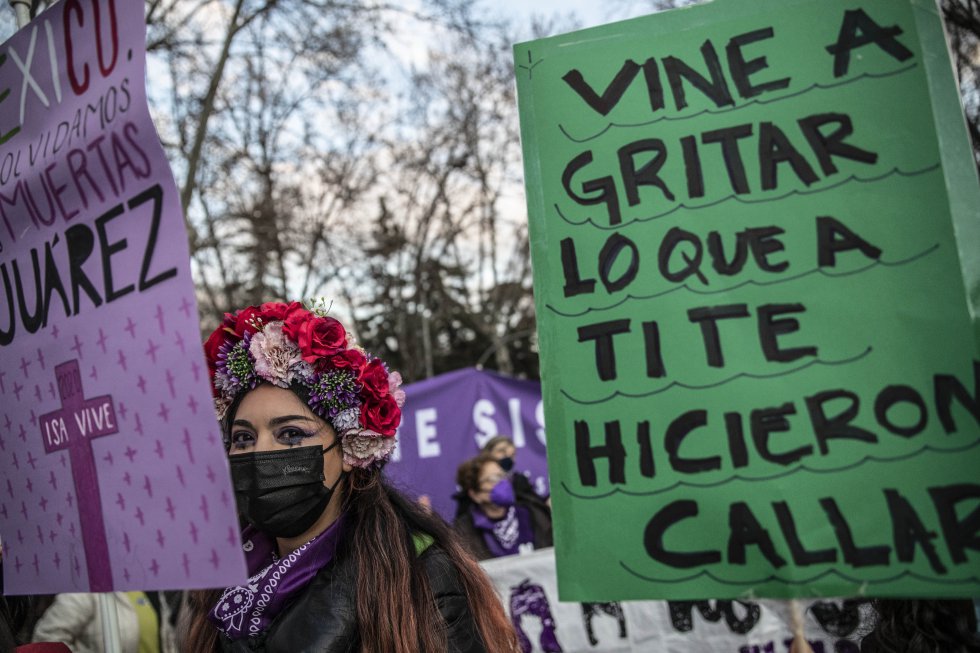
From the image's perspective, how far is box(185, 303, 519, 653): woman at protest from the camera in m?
2.04

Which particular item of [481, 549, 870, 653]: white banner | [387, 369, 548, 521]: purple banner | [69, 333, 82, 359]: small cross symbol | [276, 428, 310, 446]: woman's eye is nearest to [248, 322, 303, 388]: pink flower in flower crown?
[276, 428, 310, 446]: woman's eye

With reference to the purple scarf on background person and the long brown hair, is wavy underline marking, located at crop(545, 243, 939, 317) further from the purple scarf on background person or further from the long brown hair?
the purple scarf on background person

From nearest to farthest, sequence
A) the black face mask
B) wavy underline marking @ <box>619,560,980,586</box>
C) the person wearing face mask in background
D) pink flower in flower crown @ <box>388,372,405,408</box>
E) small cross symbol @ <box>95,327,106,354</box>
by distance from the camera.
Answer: wavy underline marking @ <box>619,560,980,586</box>
small cross symbol @ <box>95,327,106,354</box>
the black face mask
pink flower in flower crown @ <box>388,372,405,408</box>
the person wearing face mask in background

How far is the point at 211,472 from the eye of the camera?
4.53 ft

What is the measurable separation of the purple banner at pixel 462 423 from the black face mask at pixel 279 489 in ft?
19.4

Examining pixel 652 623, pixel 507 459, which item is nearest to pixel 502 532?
pixel 507 459

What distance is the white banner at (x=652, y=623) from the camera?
3.88 metres

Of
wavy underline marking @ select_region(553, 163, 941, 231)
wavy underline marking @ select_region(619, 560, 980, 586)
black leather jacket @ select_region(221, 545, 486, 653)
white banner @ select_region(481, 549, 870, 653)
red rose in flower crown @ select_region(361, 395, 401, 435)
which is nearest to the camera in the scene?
wavy underline marking @ select_region(619, 560, 980, 586)

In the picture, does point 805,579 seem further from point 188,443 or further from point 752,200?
point 188,443

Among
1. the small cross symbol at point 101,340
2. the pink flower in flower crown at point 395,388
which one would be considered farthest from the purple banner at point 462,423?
the small cross symbol at point 101,340

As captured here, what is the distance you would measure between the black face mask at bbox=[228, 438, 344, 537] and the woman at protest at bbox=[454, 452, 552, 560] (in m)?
3.78

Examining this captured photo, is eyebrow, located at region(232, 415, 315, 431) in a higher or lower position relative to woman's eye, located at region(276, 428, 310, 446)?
higher

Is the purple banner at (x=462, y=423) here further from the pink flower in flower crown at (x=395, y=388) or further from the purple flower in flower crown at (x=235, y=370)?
the purple flower in flower crown at (x=235, y=370)

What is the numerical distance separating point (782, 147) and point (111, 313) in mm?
1268
